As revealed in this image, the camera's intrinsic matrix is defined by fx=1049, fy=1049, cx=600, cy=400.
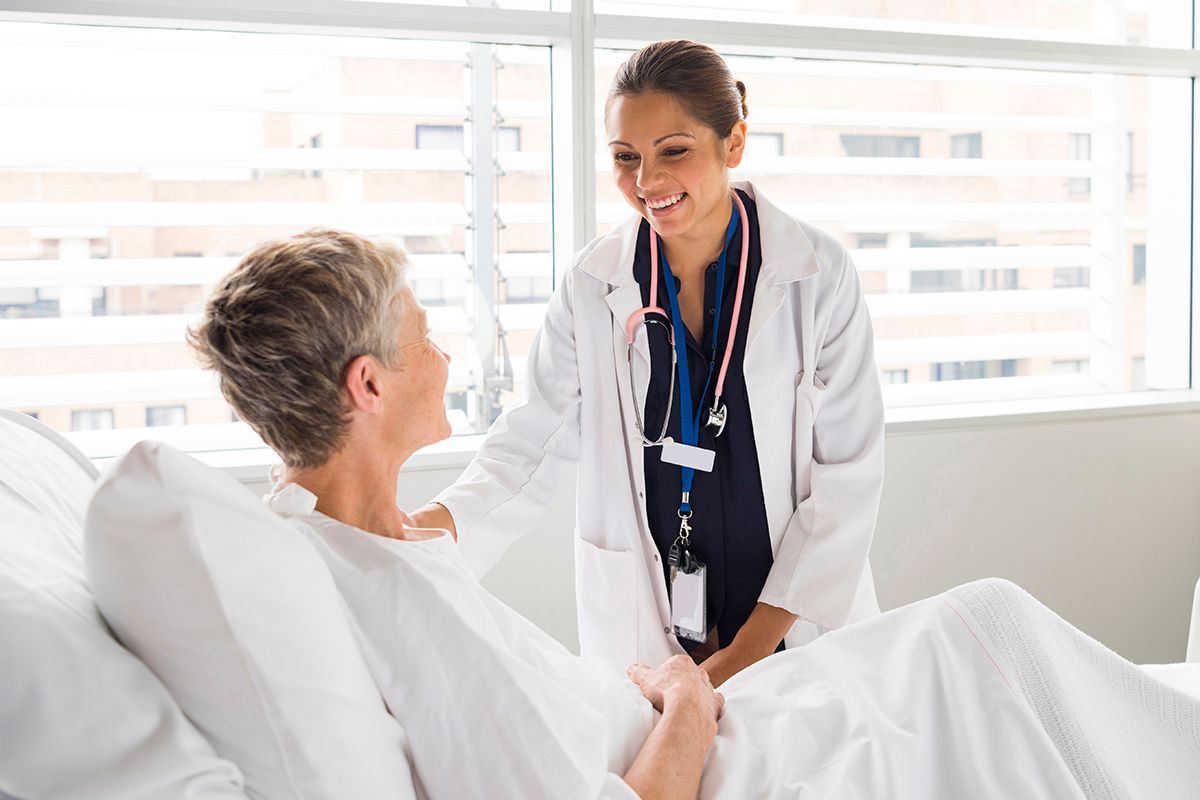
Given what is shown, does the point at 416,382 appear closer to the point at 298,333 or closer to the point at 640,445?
the point at 298,333

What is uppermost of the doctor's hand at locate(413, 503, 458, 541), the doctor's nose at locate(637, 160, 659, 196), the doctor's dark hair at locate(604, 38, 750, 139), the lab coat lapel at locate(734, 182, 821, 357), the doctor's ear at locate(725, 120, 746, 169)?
the doctor's dark hair at locate(604, 38, 750, 139)

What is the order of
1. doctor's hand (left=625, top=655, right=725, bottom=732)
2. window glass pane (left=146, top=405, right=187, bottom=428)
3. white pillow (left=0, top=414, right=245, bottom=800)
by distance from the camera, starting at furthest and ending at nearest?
window glass pane (left=146, top=405, right=187, bottom=428) < doctor's hand (left=625, top=655, right=725, bottom=732) < white pillow (left=0, top=414, right=245, bottom=800)

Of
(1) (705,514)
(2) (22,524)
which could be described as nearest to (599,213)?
(1) (705,514)

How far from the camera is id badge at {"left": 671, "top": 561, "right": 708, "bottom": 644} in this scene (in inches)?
71.0

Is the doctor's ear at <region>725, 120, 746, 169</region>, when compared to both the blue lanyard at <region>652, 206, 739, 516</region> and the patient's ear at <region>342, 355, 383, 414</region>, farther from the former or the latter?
the patient's ear at <region>342, 355, 383, 414</region>

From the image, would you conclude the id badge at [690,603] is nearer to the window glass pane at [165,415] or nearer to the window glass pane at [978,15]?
the window glass pane at [165,415]

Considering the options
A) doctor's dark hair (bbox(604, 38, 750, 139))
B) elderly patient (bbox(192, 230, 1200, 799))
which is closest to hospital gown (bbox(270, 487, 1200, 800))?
elderly patient (bbox(192, 230, 1200, 799))

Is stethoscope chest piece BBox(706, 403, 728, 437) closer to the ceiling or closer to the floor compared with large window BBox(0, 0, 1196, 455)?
closer to the floor

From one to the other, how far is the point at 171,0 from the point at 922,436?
2165 millimetres

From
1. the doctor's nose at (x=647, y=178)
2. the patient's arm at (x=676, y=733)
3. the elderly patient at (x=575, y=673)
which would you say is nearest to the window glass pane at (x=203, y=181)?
the doctor's nose at (x=647, y=178)

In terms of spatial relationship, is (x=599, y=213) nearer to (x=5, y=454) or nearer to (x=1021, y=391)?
(x=1021, y=391)

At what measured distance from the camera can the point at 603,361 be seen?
193cm

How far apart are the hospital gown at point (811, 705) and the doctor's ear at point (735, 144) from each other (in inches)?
32.4

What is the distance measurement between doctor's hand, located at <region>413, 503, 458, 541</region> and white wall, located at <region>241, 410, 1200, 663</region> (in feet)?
4.93
